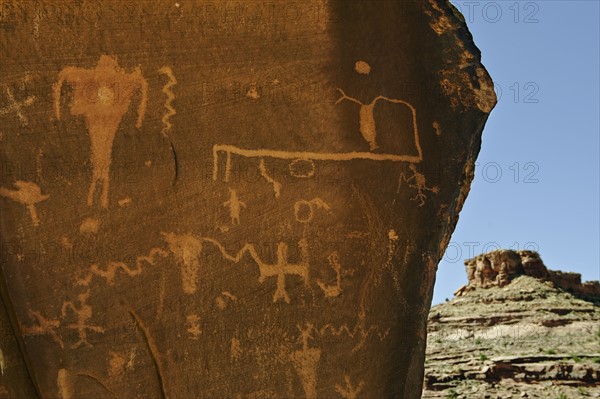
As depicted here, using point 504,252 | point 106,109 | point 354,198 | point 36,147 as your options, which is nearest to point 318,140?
point 354,198

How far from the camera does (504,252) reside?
4369 cm

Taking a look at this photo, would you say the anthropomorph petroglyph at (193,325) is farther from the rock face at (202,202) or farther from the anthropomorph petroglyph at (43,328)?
the anthropomorph petroglyph at (43,328)

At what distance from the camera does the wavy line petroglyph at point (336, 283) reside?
18.4ft

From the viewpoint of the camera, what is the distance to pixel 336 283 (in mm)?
5617

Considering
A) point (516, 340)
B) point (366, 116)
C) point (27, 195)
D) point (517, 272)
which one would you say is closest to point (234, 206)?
point (366, 116)

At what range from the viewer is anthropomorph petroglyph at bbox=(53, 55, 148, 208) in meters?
5.61

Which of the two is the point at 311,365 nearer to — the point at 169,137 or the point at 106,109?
the point at 169,137

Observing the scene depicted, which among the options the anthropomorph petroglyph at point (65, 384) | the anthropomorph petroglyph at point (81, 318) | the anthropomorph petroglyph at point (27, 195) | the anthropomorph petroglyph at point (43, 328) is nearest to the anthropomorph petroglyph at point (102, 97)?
the anthropomorph petroglyph at point (27, 195)

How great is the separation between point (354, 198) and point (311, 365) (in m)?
1.10

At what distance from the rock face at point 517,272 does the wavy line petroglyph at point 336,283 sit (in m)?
38.4

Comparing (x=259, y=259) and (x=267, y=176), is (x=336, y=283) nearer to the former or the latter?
(x=259, y=259)

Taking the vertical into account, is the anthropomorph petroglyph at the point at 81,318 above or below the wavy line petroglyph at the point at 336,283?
below

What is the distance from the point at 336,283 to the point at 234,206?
82 centimetres

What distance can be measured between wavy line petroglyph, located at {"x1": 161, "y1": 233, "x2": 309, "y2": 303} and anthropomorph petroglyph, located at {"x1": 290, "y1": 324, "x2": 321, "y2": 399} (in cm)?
34
